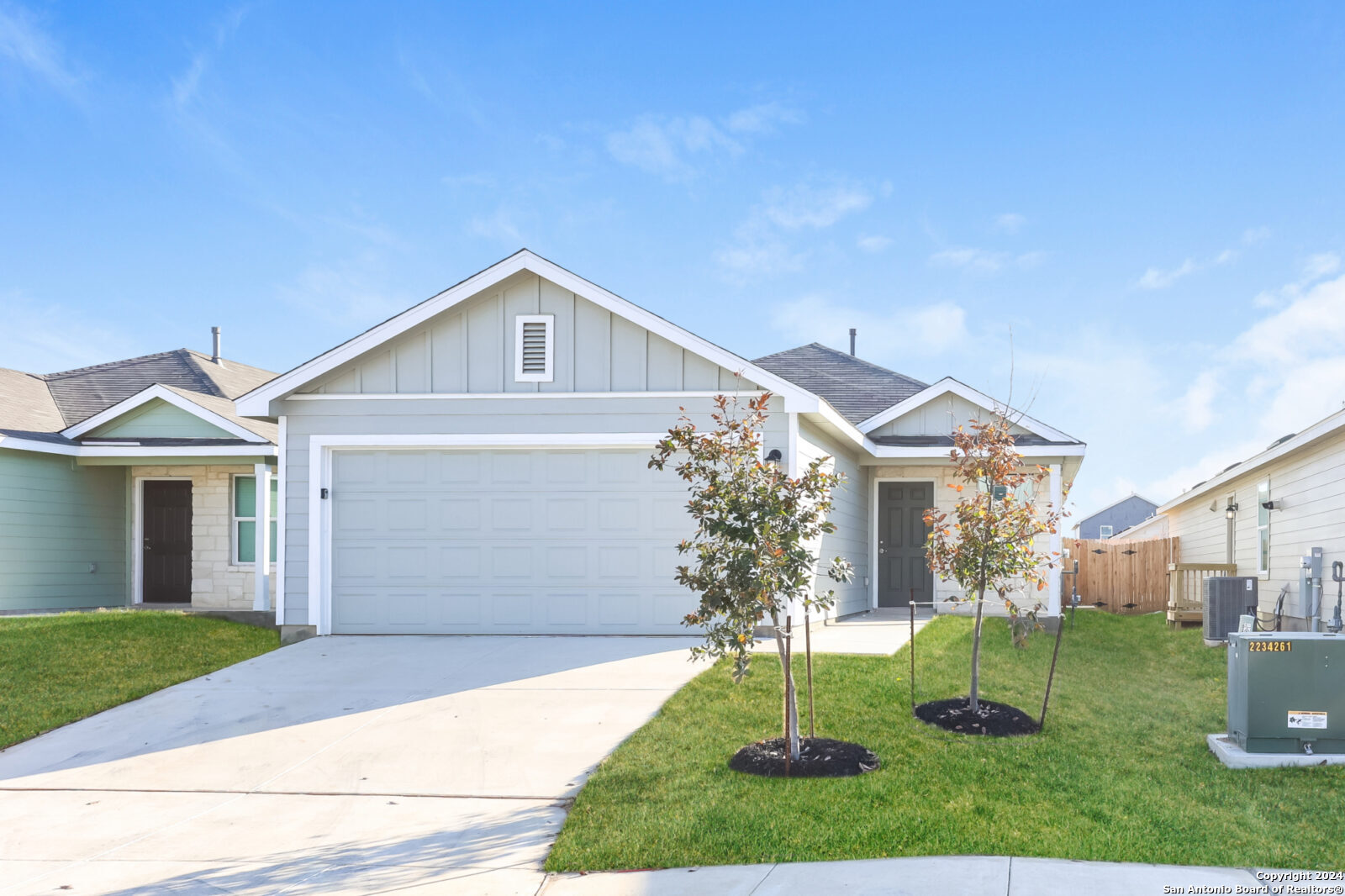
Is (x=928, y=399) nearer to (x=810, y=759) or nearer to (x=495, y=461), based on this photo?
(x=495, y=461)

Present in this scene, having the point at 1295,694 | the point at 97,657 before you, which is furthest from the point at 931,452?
the point at 97,657

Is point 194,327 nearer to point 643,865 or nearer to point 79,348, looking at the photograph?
point 79,348

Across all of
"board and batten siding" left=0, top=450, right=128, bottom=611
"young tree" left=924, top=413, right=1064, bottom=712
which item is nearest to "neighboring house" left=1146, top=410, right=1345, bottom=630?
"young tree" left=924, top=413, right=1064, bottom=712

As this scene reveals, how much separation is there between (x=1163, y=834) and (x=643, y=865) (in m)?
2.72

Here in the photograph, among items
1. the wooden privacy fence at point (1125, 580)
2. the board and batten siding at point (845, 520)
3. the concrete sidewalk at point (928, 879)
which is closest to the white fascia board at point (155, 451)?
the board and batten siding at point (845, 520)

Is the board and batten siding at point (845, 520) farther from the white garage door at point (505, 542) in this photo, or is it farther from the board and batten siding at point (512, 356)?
the white garage door at point (505, 542)

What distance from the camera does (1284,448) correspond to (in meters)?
12.8

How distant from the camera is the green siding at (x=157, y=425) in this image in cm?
1499

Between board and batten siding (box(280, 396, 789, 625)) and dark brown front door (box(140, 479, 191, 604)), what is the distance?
5212mm

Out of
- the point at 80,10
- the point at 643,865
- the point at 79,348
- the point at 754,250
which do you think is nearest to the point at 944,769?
the point at 643,865

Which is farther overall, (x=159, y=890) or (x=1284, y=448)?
(x=1284, y=448)

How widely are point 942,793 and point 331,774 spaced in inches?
159

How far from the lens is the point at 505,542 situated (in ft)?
38.9

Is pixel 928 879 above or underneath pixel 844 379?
underneath
